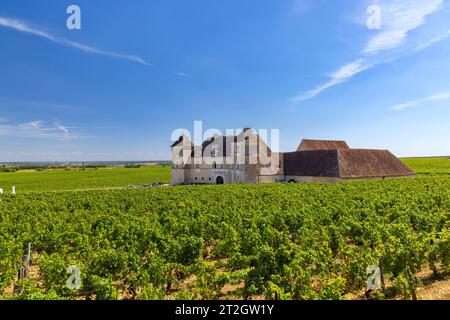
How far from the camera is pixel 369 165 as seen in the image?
3600 centimetres

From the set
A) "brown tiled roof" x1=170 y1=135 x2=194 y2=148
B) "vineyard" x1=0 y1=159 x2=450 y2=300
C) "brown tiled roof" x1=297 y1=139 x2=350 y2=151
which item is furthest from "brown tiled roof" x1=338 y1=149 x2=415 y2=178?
"brown tiled roof" x1=170 y1=135 x2=194 y2=148

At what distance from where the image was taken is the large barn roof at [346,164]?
110ft

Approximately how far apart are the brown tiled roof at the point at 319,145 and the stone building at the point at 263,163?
28.1 feet

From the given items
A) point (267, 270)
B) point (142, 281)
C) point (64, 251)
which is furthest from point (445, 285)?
point (64, 251)

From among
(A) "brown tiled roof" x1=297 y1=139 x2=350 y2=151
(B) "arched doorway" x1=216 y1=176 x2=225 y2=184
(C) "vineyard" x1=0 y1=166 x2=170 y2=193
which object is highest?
(A) "brown tiled roof" x1=297 y1=139 x2=350 y2=151

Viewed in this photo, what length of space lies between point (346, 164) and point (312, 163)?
4.67 m

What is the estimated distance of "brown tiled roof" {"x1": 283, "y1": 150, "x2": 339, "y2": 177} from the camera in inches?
1342

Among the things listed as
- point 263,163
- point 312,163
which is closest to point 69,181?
point 263,163

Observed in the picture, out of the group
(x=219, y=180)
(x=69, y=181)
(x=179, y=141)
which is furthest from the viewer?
(x=69, y=181)

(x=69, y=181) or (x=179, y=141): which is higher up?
(x=179, y=141)

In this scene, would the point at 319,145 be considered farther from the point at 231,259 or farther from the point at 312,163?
the point at 231,259

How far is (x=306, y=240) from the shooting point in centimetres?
851

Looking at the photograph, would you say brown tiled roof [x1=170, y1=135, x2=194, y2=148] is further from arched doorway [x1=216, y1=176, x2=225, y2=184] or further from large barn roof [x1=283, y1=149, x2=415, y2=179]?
large barn roof [x1=283, y1=149, x2=415, y2=179]
